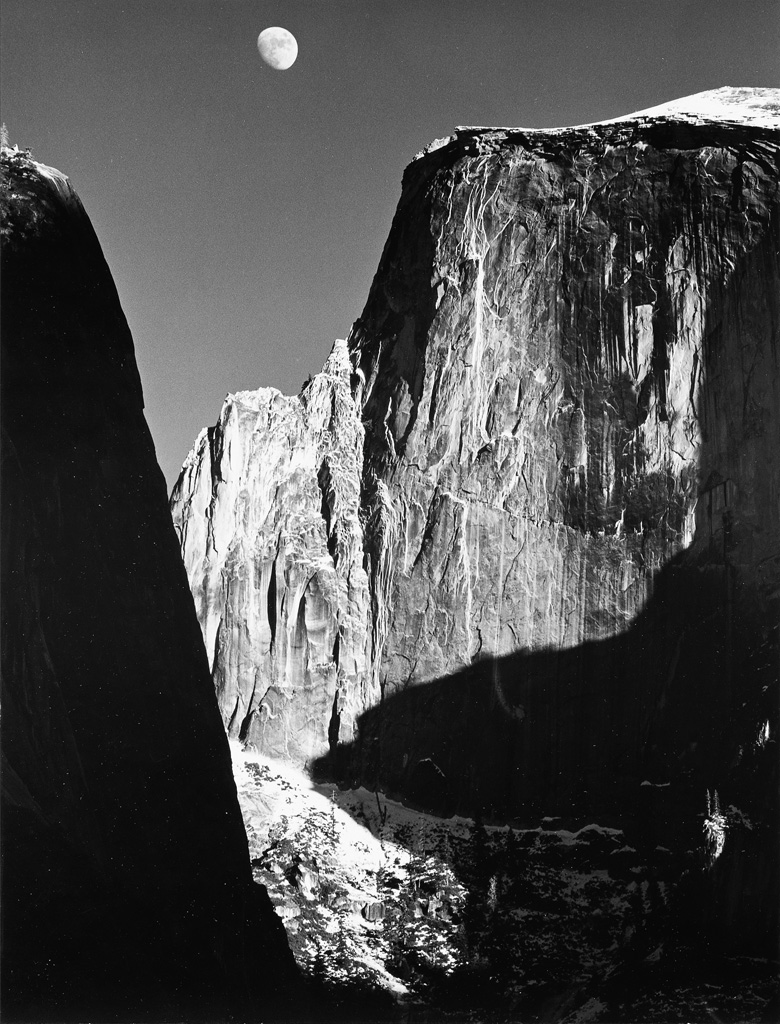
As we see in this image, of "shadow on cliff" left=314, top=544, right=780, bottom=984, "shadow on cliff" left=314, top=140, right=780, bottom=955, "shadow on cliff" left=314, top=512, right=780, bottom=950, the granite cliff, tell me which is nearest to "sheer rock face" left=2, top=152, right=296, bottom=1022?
Answer: "shadow on cliff" left=314, top=544, right=780, bottom=984

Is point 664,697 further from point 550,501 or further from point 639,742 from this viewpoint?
point 550,501

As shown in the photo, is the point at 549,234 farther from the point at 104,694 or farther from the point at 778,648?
the point at 104,694

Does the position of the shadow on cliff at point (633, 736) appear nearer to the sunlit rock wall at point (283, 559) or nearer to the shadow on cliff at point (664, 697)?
the shadow on cliff at point (664, 697)

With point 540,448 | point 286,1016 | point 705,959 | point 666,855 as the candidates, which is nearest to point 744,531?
point 540,448

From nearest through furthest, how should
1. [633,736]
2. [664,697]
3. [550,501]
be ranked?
1. [664,697]
2. [633,736]
3. [550,501]

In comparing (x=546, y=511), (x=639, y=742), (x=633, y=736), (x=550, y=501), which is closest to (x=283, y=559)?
(x=546, y=511)

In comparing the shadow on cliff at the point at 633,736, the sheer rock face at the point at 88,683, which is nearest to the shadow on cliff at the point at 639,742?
the shadow on cliff at the point at 633,736
